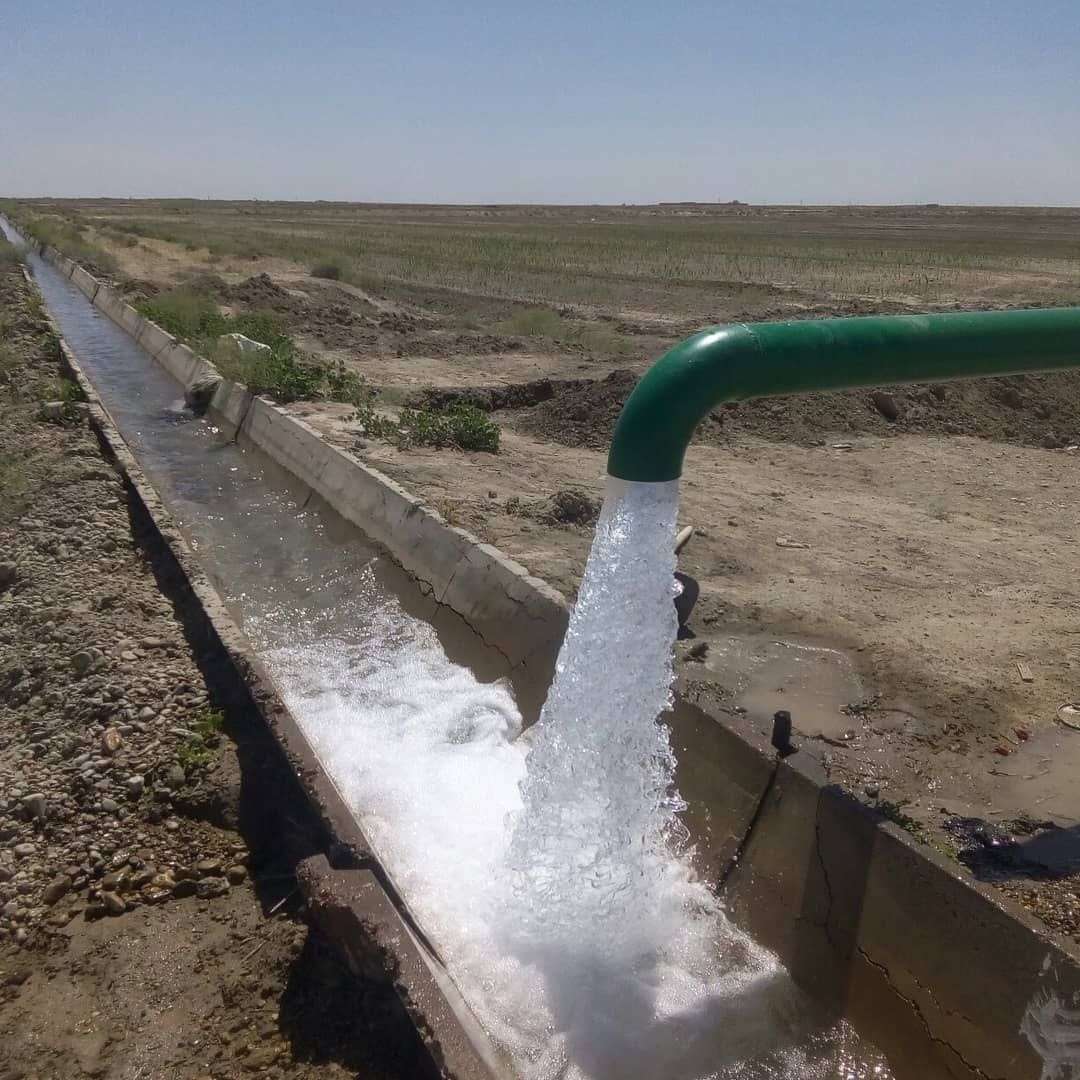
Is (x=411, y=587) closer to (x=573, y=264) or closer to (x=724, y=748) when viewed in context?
(x=724, y=748)

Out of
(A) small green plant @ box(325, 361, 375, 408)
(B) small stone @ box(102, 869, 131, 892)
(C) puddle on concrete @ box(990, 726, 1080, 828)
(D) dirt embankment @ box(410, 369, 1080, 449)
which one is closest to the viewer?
(B) small stone @ box(102, 869, 131, 892)

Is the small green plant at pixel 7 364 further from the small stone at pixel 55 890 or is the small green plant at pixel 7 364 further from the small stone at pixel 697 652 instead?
the small stone at pixel 697 652

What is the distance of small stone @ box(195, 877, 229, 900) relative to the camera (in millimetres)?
4059

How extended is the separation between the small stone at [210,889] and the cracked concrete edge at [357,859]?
0.46 m

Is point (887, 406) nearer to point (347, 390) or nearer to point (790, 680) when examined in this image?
point (347, 390)

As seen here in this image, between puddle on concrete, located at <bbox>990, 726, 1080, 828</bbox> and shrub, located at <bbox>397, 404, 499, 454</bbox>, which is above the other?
shrub, located at <bbox>397, 404, 499, 454</bbox>

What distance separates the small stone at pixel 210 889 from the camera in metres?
4.06

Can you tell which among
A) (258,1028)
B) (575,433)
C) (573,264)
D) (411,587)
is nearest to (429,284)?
(573,264)

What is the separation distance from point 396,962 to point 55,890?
5.77ft

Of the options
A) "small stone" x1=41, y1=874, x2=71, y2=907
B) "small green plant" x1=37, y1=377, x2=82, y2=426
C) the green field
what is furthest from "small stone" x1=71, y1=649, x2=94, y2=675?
the green field

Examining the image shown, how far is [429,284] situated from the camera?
26875 mm

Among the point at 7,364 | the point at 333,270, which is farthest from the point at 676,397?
the point at 333,270

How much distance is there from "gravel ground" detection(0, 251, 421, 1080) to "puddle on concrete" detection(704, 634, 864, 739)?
2302 mm

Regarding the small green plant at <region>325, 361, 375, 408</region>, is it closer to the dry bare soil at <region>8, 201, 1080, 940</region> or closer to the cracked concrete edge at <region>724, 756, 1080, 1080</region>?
the dry bare soil at <region>8, 201, 1080, 940</region>
